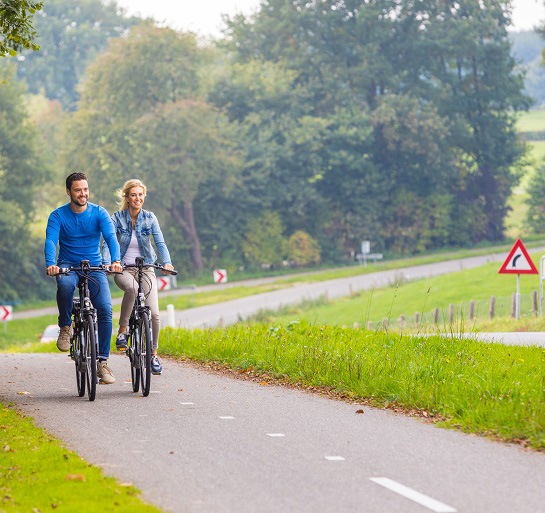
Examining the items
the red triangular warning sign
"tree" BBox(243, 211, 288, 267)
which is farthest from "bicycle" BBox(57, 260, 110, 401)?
"tree" BBox(243, 211, 288, 267)

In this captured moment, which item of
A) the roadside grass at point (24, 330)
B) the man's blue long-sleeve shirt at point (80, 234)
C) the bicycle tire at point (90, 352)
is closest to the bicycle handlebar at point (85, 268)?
the man's blue long-sleeve shirt at point (80, 234)

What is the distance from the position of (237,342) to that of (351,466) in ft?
26.7

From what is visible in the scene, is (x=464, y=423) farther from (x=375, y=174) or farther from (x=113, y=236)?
(x=375, y=174)

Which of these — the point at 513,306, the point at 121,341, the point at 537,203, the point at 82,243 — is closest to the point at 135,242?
the point at 82,243

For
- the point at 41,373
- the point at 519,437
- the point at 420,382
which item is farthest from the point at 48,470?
the point at 41,373

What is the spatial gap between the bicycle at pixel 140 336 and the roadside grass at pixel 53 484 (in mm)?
2681

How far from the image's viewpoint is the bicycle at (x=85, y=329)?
1141cm

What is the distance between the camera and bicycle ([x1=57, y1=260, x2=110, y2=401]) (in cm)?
1141

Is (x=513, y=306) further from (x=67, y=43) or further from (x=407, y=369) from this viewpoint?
(x=67, y=43)

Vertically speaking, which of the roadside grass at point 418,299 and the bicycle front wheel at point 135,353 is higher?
the bicycle front wheel at point 135,353

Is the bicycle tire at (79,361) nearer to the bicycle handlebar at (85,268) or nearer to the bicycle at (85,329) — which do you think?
the bicycle at (85,329)

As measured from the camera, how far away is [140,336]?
11852 mm

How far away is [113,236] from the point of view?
11.6 m

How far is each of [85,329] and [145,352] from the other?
0.66 m
